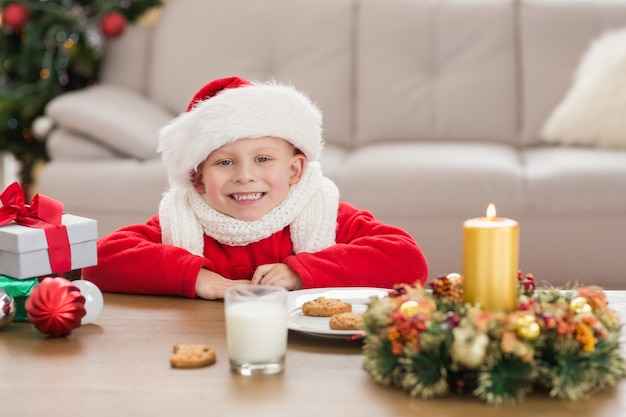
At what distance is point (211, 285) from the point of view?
146cm

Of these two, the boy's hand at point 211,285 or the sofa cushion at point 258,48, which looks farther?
the sofa cushion at point 258,48

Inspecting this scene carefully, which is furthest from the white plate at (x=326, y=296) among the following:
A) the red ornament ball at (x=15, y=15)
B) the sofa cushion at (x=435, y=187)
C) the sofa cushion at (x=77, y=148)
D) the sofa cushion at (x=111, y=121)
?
the red ornament ball at (x=15, y=15)

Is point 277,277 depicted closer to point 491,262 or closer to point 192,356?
point 192,356

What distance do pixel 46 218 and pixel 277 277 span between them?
37 cm

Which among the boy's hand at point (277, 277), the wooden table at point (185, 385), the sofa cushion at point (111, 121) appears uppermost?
the sofa cushion at point (111, 121)

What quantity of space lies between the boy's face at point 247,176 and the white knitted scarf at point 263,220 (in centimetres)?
2

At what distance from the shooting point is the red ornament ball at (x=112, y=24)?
3.54 metres

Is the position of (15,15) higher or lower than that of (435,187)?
higher

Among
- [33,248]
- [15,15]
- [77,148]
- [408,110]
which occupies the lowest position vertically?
[33,248]

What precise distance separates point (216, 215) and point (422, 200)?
4.28ft

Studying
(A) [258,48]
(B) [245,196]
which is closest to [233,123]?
(B) [245,196]

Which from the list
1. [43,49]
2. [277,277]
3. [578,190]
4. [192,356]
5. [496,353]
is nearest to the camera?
[496,353]

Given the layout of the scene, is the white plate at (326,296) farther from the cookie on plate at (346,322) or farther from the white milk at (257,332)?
the white milk at (257,332)

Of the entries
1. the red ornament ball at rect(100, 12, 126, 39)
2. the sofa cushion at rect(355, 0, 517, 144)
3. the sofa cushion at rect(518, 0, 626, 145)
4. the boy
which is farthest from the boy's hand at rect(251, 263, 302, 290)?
the red ornament ball at rect(100, 12, 126, 39)
